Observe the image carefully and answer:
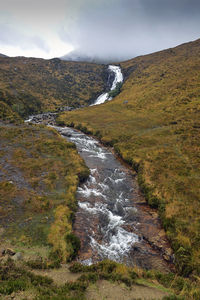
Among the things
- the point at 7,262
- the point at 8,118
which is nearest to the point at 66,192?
the point at 7,262

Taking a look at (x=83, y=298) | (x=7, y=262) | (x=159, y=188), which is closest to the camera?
(x=83, y=298)

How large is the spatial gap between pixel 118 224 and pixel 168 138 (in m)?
31.1

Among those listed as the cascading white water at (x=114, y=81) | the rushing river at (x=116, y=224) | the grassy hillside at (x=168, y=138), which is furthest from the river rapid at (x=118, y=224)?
the cascading white water at (x=114, y=81)

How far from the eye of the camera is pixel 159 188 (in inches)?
922

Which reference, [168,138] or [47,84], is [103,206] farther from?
[47,84]

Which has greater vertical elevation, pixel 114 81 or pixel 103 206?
pixel 114 81

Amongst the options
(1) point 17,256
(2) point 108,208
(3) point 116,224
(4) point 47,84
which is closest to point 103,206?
(2) point 108,208

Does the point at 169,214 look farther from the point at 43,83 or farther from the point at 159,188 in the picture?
the point at 43,83

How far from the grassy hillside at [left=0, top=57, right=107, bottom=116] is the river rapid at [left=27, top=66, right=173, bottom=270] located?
5851 cm

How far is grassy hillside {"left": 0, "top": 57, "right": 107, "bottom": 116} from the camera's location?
3157 inches

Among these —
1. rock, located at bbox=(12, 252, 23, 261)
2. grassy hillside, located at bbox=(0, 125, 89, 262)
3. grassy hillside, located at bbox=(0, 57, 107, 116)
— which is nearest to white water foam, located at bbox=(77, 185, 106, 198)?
grassy hillside, located at bbox=(0, 125, 89, 262)

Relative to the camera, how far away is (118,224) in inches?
707

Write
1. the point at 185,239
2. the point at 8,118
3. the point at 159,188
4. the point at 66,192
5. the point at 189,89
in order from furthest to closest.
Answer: the point at 189,89, the point at 8,118, the point at 159,188, the point at 66,192, the point at 185,239

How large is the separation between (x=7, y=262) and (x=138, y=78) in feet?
398
